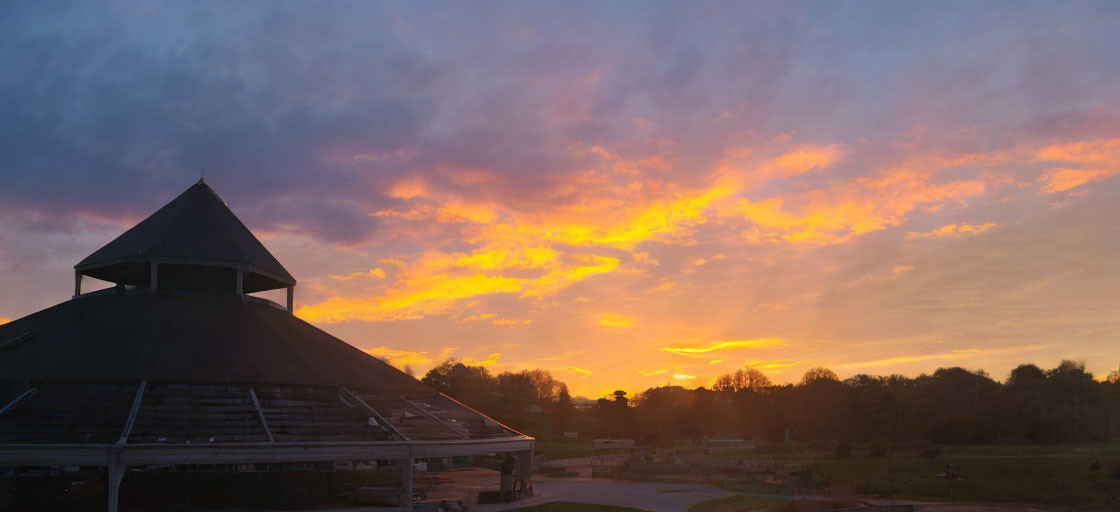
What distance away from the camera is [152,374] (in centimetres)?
3553

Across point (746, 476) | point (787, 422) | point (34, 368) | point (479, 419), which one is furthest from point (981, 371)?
point (34, 368)

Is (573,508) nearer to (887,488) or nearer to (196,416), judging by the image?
(196,416)

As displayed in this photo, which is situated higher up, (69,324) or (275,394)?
(69,324)

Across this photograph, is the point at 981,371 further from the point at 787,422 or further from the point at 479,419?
the point at 479,419

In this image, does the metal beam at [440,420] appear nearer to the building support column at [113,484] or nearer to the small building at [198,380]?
the small building at [198,380]

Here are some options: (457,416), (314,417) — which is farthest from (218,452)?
(457,416)

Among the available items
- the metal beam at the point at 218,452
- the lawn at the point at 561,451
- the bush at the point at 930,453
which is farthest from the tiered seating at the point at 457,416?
the lawn at the point at 561,451

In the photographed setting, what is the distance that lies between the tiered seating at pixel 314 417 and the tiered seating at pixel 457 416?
538 centimetres

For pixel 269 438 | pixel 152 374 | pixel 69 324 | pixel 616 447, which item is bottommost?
pixel 616 447

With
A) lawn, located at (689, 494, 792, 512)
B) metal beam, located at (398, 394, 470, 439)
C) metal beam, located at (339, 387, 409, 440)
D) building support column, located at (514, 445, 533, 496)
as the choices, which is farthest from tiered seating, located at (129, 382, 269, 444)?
lawn, located at (689, 494, 792, 512)

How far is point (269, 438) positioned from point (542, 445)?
213ft

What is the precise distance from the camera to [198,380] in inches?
1419

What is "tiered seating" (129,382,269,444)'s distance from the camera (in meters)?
31.5

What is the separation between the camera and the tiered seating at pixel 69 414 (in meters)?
30.4
